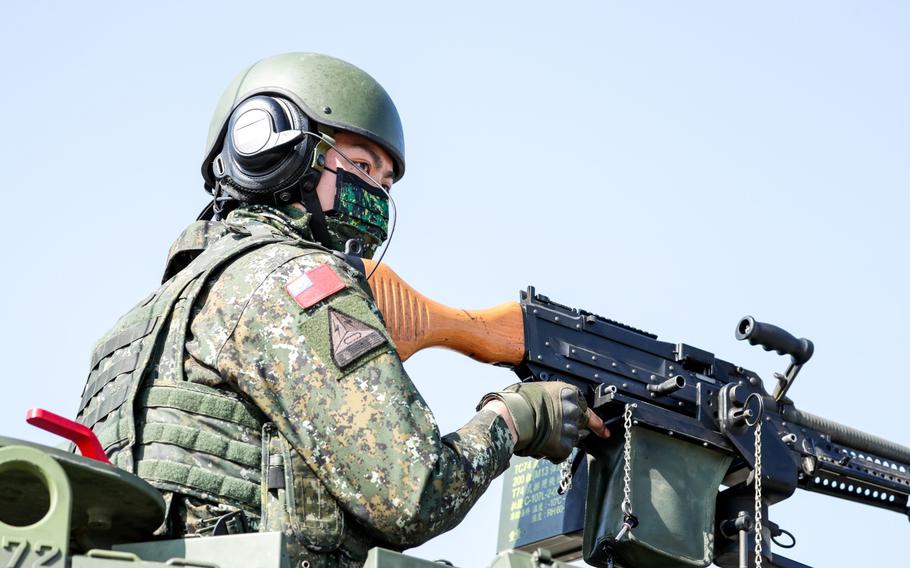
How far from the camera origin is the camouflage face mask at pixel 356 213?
272 inches

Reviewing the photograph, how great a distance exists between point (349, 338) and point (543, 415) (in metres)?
1.39

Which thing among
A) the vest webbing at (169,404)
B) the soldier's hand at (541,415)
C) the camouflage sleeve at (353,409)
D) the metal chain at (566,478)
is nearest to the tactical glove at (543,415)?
the soldier's hand at (541,415)

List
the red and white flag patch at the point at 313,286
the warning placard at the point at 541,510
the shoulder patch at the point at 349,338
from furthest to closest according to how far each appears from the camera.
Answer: the warning placard at the point at 541,510, the red and white flag patch at the point at 313,286, the shoulder patch at the point at 349,338

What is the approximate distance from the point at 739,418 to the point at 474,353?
1756 millimetres

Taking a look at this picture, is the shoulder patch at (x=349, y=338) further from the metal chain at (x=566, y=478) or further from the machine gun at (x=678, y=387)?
the metal chain at (x=566, y=478)

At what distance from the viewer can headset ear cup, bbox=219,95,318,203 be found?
268 inches

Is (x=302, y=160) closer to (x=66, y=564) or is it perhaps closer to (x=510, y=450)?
(x=510, y=450)

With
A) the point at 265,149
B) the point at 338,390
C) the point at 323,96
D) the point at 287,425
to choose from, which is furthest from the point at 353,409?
the point at 323,96

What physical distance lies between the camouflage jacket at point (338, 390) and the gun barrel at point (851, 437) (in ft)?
13.6

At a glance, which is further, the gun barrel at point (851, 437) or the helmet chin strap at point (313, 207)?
the gun barrel at point (851, 437)

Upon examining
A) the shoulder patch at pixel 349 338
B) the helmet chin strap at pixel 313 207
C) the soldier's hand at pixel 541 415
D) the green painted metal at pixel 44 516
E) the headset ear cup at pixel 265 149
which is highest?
the headset ear cup at pixel 265 149

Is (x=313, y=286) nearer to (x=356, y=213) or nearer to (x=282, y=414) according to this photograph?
(x=282, y=414)

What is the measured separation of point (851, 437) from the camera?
398 inches

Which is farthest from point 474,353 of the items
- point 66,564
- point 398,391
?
point 66,564
